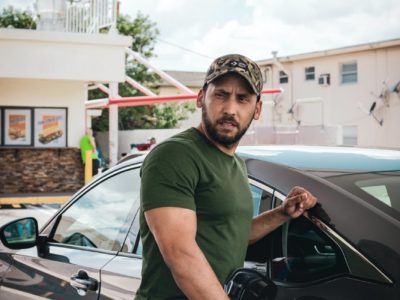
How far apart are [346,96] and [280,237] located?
28653mm

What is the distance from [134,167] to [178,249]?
120 centimetres

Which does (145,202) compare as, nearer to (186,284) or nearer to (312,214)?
(186,284)

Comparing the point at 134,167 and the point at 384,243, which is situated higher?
the point at 134,167

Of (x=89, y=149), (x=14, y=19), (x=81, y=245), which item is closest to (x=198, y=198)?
(x=81, y=245)

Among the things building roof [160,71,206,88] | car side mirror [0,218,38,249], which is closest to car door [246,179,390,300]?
car side mirror [0,218,38,249]

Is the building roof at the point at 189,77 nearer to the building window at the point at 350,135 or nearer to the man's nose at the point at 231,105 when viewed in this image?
the building window at the point at 350,135

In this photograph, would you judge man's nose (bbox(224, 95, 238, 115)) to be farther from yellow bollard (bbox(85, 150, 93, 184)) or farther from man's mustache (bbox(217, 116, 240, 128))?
yellow bollard (bbox(85, 150, 93, 184))

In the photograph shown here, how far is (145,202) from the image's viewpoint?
6.26ft

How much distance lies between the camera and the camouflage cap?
6.78ft

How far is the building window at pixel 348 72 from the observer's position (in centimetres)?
2955

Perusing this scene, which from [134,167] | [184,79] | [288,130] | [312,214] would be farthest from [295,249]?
[184,79]

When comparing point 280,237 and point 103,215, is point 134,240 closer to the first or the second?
point 103,215

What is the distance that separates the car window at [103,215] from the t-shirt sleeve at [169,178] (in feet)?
3.33

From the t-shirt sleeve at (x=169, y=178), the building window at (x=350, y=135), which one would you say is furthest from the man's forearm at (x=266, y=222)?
the building window at (x=350, y=135)
